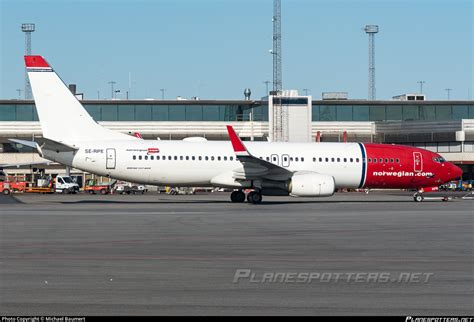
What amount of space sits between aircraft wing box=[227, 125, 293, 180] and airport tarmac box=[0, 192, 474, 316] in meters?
13.3

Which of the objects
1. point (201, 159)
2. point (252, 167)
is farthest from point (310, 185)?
point (201, 159)

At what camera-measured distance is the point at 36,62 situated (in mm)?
42688

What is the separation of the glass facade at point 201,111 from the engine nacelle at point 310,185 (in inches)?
1731

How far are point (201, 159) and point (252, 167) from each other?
295 centimetres

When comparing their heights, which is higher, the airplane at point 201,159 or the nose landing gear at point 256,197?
the airplane at point 201,159

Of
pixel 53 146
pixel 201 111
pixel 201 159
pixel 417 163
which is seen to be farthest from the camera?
pixel 201 111

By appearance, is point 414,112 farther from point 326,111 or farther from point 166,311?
point 166,311

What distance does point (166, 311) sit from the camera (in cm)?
1170

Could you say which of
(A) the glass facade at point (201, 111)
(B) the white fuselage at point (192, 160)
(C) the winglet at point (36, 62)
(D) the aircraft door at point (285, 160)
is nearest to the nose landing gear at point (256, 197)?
(B) the white fuselage at point (192, 160)

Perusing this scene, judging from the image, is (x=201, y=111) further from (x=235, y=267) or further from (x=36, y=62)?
(x=235, y=267)

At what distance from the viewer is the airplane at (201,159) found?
42.5m

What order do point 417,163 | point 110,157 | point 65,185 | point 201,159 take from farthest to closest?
point 65,185 < point 417,163 < point 201,159 < point 110,157

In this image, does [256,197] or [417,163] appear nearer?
[256,197]

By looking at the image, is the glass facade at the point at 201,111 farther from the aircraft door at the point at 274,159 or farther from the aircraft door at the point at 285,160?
the aircraft door at the point at 274,159
